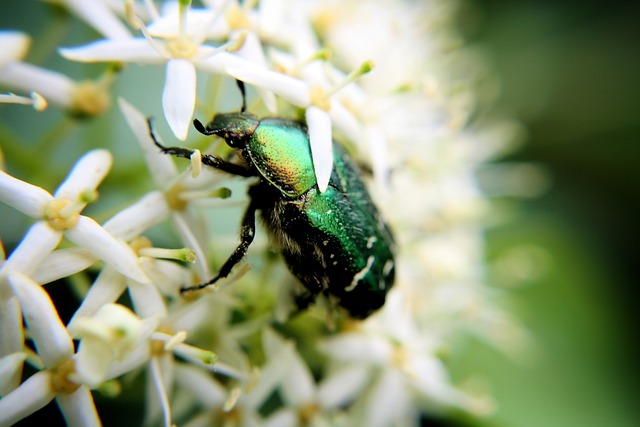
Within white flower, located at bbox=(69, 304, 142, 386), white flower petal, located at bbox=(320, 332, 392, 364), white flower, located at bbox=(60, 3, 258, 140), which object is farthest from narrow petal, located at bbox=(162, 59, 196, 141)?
white flower petal, located at bbox=(320, 332, 392, 364)

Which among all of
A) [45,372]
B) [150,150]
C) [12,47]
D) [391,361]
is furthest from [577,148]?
[45,372]

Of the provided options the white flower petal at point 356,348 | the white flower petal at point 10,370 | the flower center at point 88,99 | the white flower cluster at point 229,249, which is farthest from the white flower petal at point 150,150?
the white flower petal at point 356,348

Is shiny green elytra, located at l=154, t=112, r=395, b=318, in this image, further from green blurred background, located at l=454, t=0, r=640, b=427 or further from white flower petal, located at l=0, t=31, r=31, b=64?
green blurred background, located at l=454, t=0, r=640, b=427

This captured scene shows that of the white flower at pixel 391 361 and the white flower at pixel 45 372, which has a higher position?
the white flower at pixel 45 372

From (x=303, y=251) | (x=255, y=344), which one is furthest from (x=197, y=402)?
(x=303, y=251)

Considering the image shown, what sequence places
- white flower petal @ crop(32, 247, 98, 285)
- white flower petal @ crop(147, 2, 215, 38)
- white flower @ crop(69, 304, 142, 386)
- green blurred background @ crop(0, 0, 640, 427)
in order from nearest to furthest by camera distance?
1. white flower @ crop(69, 304, 142, 386)
2. white flower petal @ crop(32, 247, 98, 285)
3. white flower petal @ crop(147, 2, 215, 38)
4. green blurred background @ crop(0, 0, 640, 427)

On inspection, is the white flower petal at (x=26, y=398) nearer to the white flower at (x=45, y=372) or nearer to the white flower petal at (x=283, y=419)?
the white flower at (x=45, y=372)

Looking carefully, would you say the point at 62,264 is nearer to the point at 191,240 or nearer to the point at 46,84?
the point at 191,240

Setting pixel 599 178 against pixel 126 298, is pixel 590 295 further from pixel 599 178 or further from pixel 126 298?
pixel 126 298
